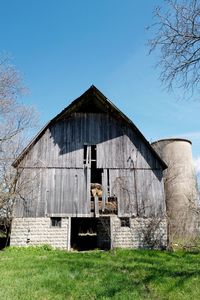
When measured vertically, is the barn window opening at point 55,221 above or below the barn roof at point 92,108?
below

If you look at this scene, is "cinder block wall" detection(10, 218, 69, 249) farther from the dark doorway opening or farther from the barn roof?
the barn roof

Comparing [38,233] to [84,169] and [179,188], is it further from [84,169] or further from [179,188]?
[179,188]

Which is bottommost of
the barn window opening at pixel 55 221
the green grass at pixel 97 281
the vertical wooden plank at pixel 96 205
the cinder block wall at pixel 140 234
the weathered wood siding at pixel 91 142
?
the green grass at pixel 97 281

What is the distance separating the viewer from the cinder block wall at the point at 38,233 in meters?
15.3

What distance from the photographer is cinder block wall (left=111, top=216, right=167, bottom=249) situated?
1588cm

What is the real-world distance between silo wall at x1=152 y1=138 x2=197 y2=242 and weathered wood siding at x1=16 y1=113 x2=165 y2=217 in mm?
2649

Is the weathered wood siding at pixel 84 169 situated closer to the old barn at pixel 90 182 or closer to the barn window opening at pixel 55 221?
the old barn at pixel 90 182

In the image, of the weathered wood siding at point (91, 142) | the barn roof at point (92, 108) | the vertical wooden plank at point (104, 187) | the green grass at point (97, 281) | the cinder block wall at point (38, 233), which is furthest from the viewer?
the barn roof at point (92, 108)

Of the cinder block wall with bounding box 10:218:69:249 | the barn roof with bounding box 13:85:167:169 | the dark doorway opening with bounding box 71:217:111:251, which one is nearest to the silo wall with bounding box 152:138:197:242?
the barn roof with bounding box 13:85:167:169

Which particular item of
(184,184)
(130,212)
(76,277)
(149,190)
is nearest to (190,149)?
(184,184)

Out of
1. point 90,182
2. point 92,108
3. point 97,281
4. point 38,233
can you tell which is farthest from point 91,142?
point 97,281

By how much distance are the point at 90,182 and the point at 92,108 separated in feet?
16.2

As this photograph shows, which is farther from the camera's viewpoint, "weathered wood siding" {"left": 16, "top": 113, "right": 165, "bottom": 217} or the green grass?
"weathered wood siding" {"left": 16, "top": 113, "right": 165, "bottom": 217}

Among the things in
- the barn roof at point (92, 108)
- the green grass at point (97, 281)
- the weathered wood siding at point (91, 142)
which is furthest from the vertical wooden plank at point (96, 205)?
the green grass at point (97, 281)
